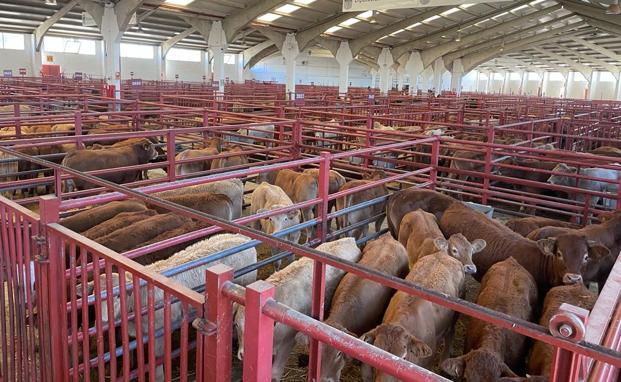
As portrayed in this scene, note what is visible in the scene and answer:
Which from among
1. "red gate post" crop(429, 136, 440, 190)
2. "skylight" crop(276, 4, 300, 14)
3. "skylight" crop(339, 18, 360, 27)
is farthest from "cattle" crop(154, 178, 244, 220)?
"skylight" crop(339, 18, 360, 27)

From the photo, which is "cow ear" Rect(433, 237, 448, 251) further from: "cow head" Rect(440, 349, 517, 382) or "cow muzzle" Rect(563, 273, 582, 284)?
"cow head" Rect(440, 349, 517, 382)

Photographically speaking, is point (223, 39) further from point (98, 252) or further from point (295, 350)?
point (98, 252)

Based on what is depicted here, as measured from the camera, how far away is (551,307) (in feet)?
12.1

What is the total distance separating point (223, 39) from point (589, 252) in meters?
18.4

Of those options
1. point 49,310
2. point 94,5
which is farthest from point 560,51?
point 49,310

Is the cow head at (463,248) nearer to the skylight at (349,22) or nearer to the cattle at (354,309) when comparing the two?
the cattle at (354,309)

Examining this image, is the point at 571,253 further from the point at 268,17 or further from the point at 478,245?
the point at 268,17

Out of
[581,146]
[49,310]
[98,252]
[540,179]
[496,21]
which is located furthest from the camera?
[496,21]

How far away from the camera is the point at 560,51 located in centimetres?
4219

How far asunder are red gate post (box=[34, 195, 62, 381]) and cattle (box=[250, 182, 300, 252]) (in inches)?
118

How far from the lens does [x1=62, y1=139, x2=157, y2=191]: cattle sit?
7.30 m

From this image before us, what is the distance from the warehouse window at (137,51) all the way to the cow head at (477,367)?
35.4m

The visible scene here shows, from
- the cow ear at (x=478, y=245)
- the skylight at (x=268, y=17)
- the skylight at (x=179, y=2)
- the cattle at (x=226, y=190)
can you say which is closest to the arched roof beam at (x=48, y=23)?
the skylight at (x=179, y=2)

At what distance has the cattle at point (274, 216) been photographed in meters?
5.33
